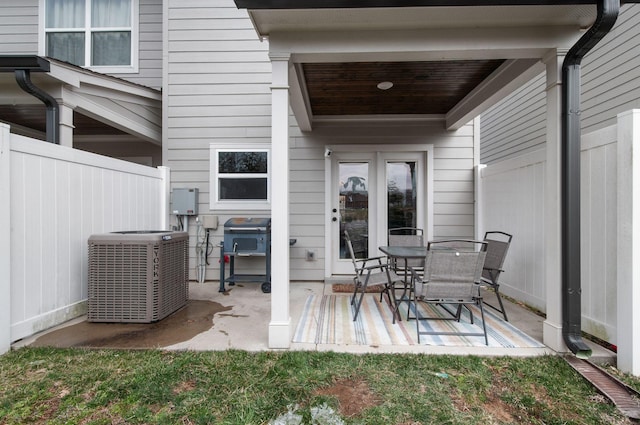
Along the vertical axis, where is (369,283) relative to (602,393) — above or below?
above

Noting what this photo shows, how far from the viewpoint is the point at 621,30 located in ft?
12.7

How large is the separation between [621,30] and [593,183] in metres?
3.02

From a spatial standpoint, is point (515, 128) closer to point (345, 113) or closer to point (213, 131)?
point (345, 113)

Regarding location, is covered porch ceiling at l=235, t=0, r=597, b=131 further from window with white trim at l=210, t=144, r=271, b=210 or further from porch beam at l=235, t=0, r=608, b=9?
window with white trim at l=210, t=144, r=271, b=210

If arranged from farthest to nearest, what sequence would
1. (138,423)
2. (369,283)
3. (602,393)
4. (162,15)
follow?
(162,15) < (369,283) < (602,393) < (138,423)

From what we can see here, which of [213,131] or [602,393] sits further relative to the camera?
[213,131]

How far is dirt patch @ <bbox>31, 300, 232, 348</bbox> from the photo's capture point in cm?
258

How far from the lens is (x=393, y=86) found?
11.8 ft

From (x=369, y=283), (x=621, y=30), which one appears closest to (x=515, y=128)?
(x=621, y=30)

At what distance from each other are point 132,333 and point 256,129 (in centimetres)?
320

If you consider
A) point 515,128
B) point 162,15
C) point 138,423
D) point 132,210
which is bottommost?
point 138,423

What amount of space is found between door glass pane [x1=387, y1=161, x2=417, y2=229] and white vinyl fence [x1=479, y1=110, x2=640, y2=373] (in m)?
1.57

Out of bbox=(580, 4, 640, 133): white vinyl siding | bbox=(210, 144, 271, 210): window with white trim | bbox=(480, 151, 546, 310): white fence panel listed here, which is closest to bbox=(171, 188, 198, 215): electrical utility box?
bbox=(210, 144, 271, 210): window with white trim

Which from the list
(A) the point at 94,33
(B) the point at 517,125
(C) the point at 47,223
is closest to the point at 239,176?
(C) the point at 47,223
